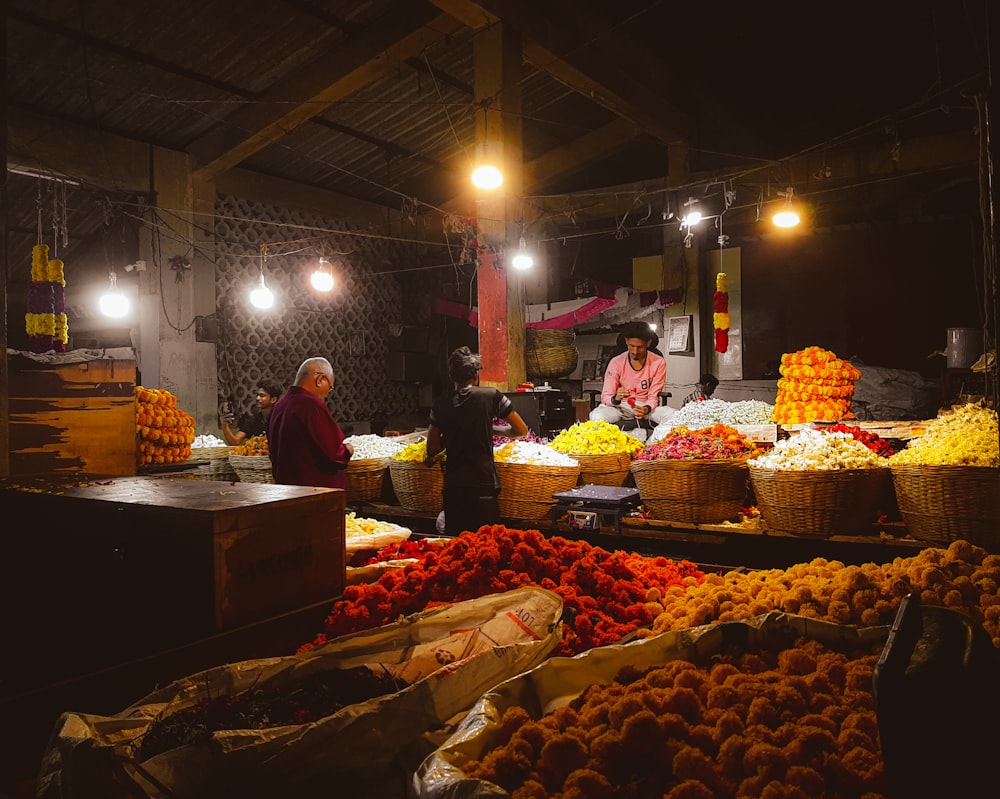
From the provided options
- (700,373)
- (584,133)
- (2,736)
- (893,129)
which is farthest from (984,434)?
(584,133)

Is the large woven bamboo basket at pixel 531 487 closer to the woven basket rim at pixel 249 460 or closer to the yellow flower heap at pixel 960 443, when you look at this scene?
the yellow flower heap at pixel 960 443

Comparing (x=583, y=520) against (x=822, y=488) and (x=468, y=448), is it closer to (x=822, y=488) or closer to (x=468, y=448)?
(x=468, y=448)

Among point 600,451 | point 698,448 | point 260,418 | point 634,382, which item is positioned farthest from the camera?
point 260,418

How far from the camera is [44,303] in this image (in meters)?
6.20

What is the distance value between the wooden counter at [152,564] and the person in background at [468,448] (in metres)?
2.23

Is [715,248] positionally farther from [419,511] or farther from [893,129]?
[419,511]

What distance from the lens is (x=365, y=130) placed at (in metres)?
11.0

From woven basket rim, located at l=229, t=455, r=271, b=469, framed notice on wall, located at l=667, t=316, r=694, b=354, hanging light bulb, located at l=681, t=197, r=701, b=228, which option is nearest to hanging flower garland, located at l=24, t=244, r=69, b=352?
woven basket rim, located at l=229, t=455, r=271, b=469

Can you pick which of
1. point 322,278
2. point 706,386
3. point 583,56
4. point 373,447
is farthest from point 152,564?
point 706,386

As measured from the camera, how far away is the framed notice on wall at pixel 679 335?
37.3 feet

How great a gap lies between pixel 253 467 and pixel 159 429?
1108 mm

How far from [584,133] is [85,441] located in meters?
10.1

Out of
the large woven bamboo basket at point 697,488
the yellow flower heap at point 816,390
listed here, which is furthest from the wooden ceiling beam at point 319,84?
the large woven bamboo basket at point 697,488

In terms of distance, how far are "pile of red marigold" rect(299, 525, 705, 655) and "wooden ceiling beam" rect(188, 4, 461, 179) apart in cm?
719
